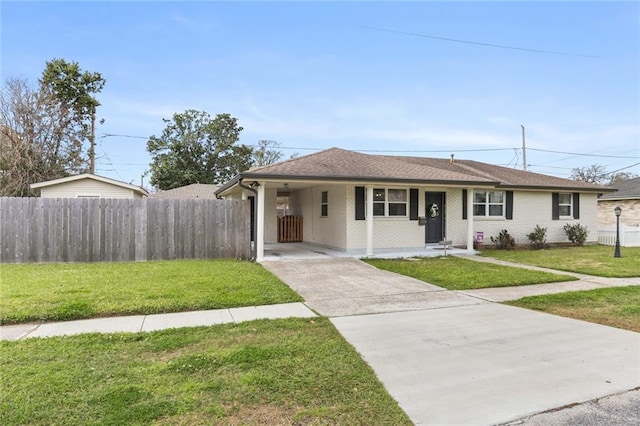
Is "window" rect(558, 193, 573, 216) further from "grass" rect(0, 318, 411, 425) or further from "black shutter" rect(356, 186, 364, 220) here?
"grass" rect(0, 318, 411, 425)

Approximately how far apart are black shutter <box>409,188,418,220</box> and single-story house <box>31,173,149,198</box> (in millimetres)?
12953

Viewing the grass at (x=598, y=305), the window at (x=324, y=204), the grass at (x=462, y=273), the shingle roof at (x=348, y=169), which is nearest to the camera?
A: the grass at (x=598, y=305)

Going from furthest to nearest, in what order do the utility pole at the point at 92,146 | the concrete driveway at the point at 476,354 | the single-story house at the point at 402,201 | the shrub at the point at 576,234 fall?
the utility pole at the point at 92,146 < the shrub at the point at 576,234 < the single-story house at the point at 402,201 < the concrete driveway at the point at 476,354

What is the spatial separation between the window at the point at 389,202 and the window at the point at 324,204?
201cm

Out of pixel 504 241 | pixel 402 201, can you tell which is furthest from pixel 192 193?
pixel 504 241

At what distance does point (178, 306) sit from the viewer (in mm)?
5688

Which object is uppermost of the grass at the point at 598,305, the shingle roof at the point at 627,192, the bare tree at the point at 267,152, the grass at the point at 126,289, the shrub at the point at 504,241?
the bare tree at the point at 267,152

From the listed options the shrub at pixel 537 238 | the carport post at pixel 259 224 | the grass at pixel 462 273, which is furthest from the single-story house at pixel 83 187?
the shrub at pixel 537 238

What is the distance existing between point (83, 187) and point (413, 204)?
14649mm

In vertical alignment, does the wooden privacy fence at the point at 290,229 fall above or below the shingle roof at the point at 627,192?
below

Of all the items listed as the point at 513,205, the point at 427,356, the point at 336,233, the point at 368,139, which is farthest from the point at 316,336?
the point at 368,139

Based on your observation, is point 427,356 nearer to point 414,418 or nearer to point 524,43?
point 414,418

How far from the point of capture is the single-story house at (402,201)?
11.7 meters

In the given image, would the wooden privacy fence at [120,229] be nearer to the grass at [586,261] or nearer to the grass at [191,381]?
the grass at [191,381]
